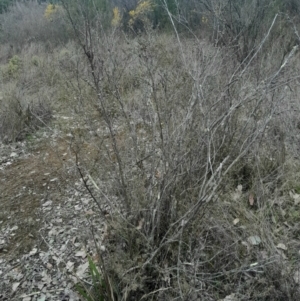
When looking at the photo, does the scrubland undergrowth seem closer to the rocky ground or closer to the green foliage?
the green foliage

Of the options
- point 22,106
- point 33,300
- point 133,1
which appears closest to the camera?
point 33,300

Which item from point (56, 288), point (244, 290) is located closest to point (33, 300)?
point (56, 288)

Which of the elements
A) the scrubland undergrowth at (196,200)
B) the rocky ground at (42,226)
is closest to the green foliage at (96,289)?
the scrubland undergrowth at (196,200)

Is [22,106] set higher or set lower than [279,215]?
higher

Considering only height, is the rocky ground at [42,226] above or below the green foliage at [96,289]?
below

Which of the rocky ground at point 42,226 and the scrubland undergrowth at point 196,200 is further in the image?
the rocky ground at point 42,226

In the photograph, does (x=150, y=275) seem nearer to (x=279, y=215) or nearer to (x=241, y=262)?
(x=241, y=262)

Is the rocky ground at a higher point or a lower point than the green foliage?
lower

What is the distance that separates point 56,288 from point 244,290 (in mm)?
1272

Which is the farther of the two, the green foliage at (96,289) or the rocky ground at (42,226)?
the rocky ground at (42,226)

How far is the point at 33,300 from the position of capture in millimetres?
2125

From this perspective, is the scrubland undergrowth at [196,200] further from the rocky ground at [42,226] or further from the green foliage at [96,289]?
the rocky ground at [42,226]

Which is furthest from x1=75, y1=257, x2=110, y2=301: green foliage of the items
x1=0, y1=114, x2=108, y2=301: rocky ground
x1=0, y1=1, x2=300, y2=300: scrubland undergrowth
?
x1=0, y1=114, x2=108, y2=301: rocky ground

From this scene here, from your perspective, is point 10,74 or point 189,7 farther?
point 189,7
